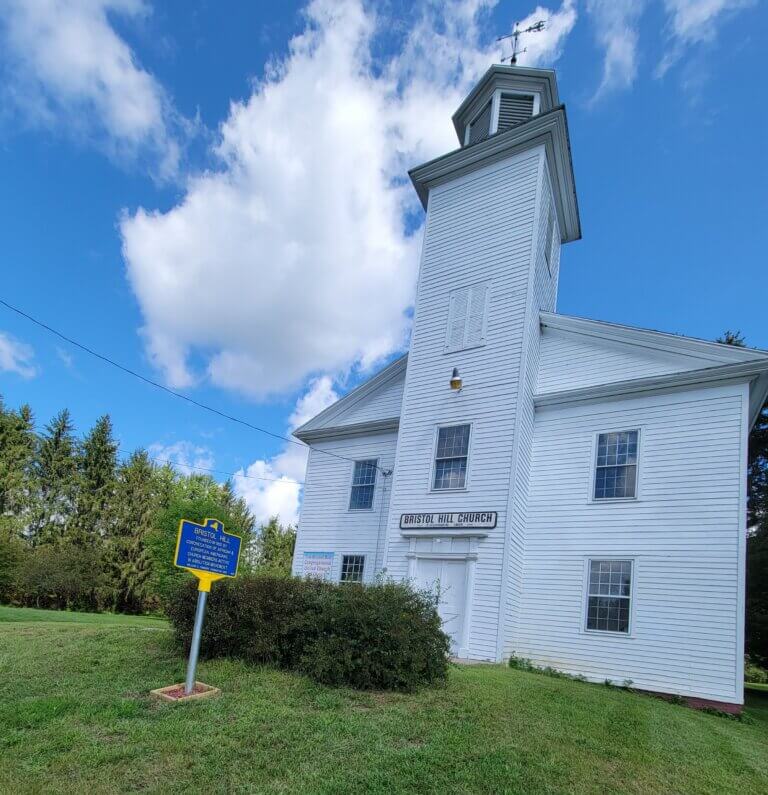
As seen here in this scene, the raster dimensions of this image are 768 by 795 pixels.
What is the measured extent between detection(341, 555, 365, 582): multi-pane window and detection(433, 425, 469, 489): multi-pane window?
3671 millimetres

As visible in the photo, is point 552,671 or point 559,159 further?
point 559,159

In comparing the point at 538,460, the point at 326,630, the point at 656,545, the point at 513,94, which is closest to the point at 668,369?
the point at 538,460

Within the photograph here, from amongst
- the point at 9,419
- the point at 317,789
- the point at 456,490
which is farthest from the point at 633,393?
the point at 9,419

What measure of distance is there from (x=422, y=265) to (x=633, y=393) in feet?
22.2

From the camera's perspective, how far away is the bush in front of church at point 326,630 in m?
7.21

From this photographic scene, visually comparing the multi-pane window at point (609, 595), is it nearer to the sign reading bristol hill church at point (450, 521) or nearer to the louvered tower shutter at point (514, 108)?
the sign reading bristol hill church at point (450, 521)

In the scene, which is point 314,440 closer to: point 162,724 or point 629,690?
point 629,690

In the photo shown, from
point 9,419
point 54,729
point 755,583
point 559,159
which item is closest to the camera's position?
point 54,729

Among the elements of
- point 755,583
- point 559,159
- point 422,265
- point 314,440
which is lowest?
point 755,583

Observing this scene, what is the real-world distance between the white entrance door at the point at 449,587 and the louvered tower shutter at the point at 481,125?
40.1ft

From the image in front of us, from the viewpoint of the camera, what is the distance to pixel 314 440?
18.9 metres

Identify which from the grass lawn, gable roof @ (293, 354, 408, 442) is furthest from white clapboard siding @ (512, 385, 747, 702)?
gable roof @ (293, 354, 408, 442)

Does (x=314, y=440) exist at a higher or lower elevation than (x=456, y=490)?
higher

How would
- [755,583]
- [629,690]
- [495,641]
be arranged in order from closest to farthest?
[629,690]
[495,641]
[755,583]
